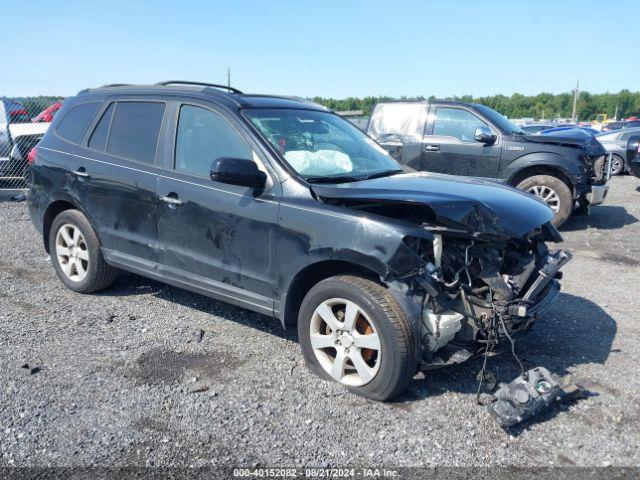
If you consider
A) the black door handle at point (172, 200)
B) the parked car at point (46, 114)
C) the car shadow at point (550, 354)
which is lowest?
the car shadow at point (550, 354)

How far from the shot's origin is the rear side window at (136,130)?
→ 4574mm

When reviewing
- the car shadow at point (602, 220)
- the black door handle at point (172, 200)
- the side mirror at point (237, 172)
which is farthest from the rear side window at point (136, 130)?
the car shadow at point (602, 220)

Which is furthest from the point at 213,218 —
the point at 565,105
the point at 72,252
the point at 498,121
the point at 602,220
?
the point at 565,105

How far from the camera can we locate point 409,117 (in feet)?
31.3

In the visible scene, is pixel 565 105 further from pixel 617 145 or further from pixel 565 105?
pixel 617 145

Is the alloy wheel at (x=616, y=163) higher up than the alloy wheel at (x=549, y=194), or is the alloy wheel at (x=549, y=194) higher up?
the alloy wheel at (x=616, y=163)

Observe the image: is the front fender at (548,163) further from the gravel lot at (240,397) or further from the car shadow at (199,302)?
the car shadow at (199,302)

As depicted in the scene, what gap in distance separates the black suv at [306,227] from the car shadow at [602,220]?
563cm

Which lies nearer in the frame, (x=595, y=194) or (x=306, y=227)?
(x=306, y=227)

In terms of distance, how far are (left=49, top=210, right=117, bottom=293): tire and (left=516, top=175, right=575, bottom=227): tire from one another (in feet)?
21.1

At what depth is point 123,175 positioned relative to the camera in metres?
4.63

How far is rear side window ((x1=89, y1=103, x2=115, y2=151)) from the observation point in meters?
4.96

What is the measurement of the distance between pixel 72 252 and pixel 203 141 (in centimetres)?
198

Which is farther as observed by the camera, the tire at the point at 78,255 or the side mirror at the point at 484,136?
the side mirror at the point at 484,136
